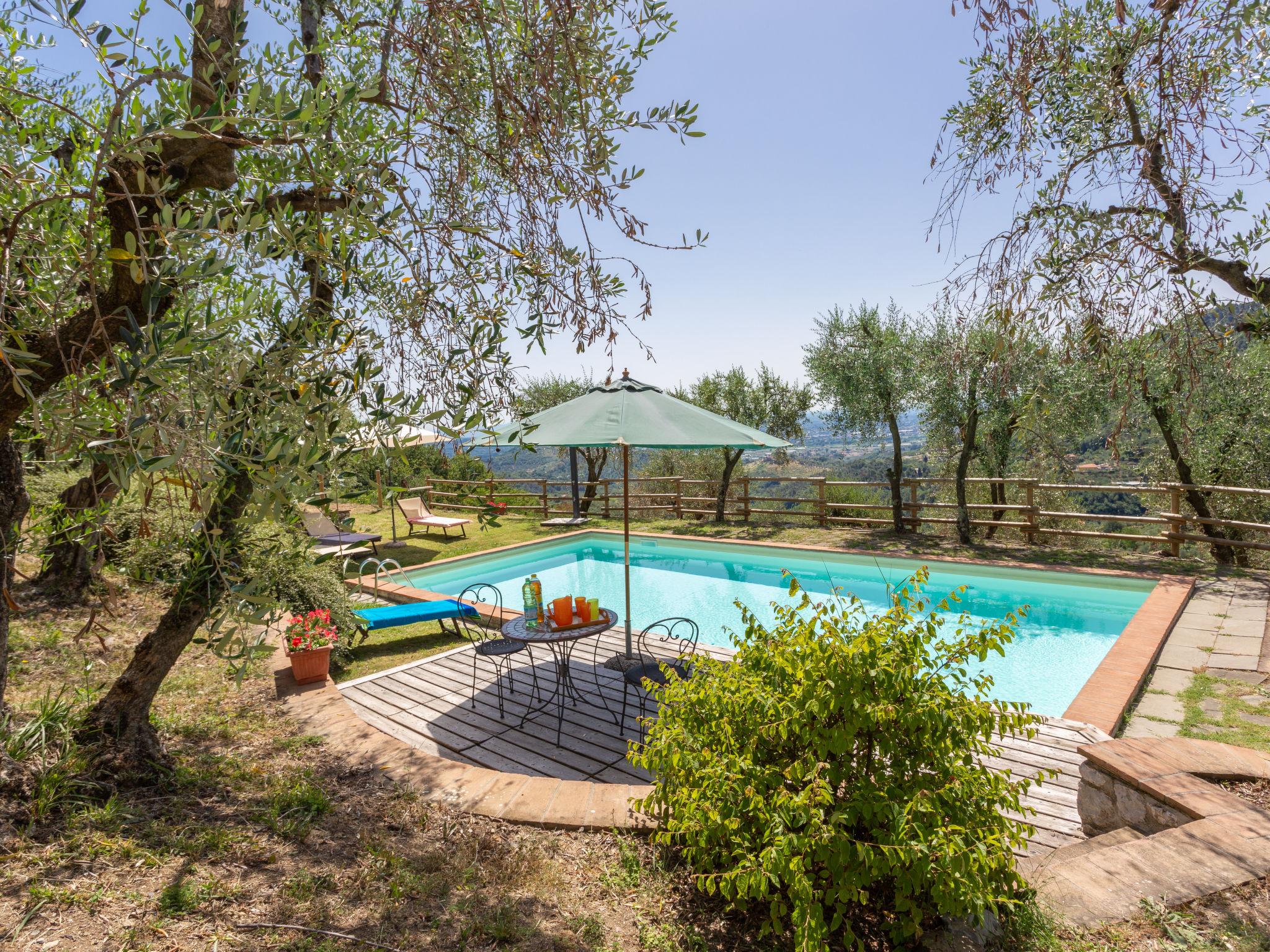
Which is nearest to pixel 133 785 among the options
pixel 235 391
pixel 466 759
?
pixel 466 759

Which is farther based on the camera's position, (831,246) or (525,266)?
(831,246)

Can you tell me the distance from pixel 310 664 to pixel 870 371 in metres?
11.3

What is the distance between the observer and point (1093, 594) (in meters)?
9.20

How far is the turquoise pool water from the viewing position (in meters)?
7.48

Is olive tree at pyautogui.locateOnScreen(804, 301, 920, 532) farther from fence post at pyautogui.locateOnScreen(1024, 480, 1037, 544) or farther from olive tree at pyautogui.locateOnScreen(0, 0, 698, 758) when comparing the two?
olive tree at pyautogui.locateOnScreen(0, 0, 698, 758)

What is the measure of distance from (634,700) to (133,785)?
3.27 meters

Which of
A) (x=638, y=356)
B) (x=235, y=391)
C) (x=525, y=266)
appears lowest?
(x=235, y=391)

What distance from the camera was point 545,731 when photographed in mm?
4703

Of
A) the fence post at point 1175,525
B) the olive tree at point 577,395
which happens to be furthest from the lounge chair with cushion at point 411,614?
the fence post at point 1175,525

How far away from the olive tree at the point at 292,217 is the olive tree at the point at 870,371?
10.6m

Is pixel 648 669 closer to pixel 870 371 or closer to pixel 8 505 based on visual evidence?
pixel 8 505

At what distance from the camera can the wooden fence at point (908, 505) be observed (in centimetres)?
988

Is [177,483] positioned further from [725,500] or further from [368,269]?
[725,500]

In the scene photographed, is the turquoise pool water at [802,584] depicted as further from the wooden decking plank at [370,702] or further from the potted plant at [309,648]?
the potted plant at [309,648]
